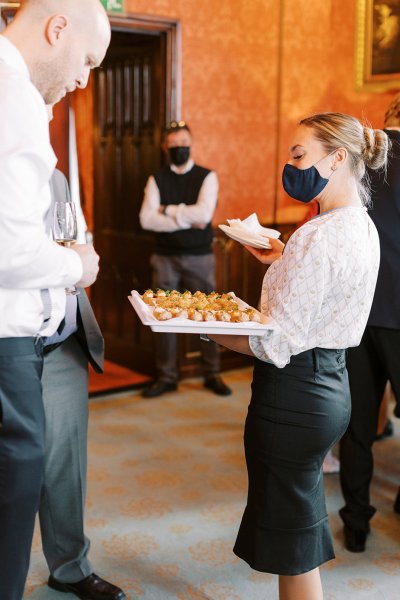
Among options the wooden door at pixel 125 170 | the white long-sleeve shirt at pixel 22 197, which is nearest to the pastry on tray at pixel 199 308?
the white long-sleeve shirt at pixel 22 197

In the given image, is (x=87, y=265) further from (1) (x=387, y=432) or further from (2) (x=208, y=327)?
(1) (x=387, y=432)

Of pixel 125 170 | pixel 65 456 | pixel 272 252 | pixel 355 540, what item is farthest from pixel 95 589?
pixel 125 170

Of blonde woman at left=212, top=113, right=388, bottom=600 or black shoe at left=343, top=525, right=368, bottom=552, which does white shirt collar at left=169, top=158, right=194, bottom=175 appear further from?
blonde woman at left=212, top=113, right=388, bottom=600

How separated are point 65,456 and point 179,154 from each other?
10.3ft

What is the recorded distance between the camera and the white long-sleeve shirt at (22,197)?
1598mm

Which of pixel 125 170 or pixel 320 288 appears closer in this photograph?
pixel 320 288

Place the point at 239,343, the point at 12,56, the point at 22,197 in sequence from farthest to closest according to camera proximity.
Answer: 1. the point at 239,343
2. the point at 12,56
3. the point at 22,197

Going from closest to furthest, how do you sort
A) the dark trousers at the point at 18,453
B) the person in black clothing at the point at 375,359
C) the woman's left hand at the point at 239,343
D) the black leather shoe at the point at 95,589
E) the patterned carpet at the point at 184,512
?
the dark trousers at the point at 18,453
the woman's left hand at the point at 239,343
the black leather shoe at the point at 95,589
the patterned carpet at the point at 184,512
the person in black clothing at the point at 375,359

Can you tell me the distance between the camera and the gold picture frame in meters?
5.88

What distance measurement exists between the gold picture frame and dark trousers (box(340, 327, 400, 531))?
11.1 feet

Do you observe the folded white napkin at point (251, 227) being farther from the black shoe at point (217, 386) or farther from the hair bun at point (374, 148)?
the black shoe at point (217, 386)

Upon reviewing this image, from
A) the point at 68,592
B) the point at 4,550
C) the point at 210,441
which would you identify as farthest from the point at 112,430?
the point at 4,550

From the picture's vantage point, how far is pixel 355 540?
3189 mm

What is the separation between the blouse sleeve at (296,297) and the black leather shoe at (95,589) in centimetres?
117
